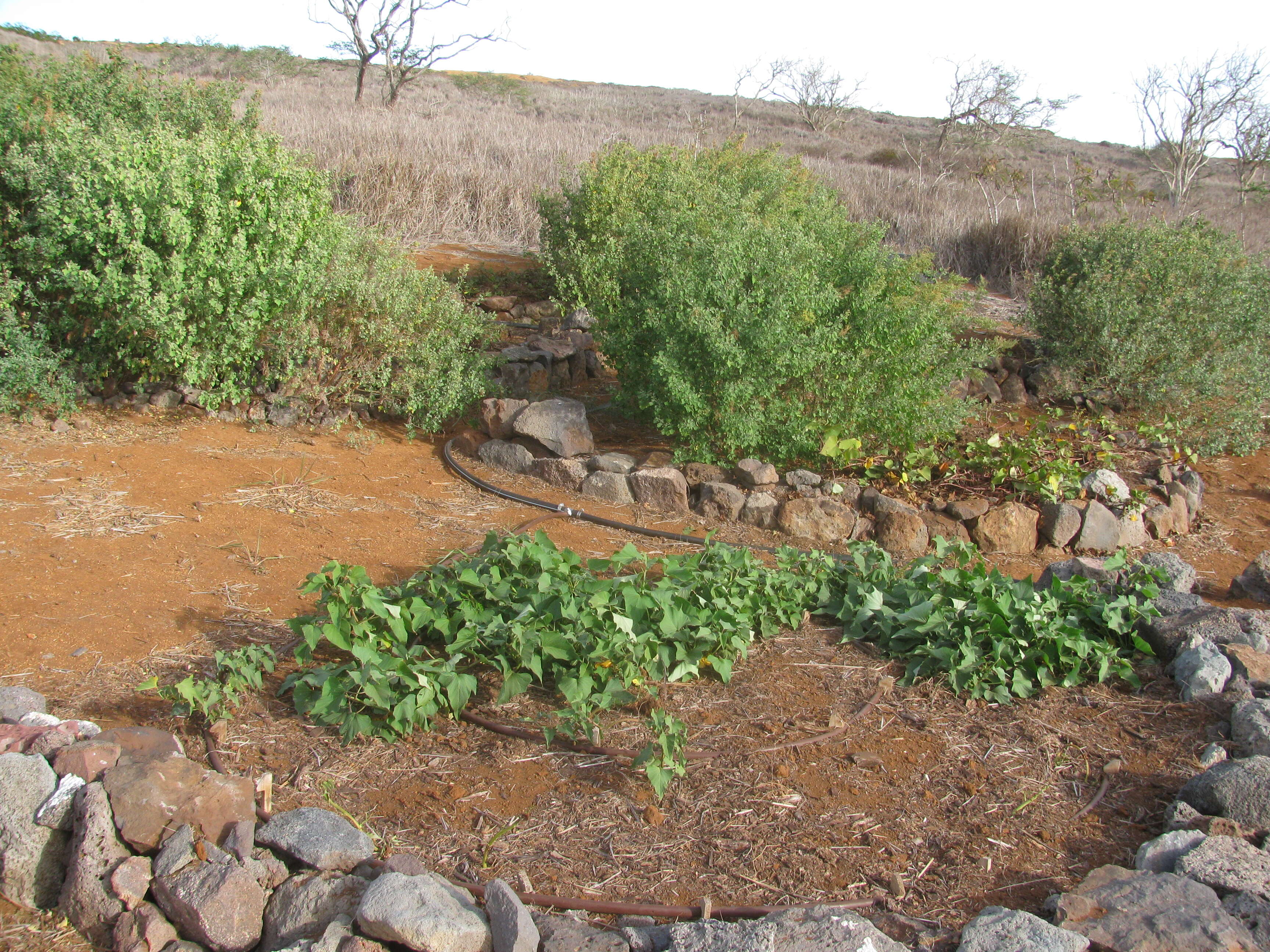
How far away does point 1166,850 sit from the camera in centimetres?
249

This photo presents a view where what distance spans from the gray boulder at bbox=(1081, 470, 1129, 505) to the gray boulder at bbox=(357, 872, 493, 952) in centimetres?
483

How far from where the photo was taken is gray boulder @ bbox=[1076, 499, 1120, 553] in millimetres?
5484

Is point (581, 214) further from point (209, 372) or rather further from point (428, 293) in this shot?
point (209, 372)

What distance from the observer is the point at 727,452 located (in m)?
5.63

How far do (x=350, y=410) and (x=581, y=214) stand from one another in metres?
3.25

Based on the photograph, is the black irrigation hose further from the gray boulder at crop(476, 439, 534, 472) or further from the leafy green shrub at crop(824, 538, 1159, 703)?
the leafy green shrub at crop(824, 538, 1159, 703)

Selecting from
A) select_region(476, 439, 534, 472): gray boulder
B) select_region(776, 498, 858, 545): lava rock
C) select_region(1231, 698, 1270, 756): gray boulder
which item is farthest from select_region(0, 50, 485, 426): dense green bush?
select_region(1231, 698, 1270, 756): gray boulder

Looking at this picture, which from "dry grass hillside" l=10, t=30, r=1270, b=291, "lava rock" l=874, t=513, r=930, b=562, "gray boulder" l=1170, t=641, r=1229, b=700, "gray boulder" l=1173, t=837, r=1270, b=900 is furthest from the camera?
"dry grass hillside" l=10, t=30, r=1270, b=291

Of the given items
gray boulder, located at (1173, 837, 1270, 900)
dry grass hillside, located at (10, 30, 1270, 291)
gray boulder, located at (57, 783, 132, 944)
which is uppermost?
dry grass hillside, located at (10, 30, 1270, 291)

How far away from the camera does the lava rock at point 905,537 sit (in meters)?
5.13

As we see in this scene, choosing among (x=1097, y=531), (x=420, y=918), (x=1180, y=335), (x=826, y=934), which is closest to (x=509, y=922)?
(x=420, y=918)

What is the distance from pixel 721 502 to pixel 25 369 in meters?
4.06

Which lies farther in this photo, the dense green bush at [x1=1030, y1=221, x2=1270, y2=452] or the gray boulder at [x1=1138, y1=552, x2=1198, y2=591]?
the dense green bush at [x1=1030, y1=221, x2=1270, y2=452]

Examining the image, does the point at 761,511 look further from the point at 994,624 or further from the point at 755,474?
the point at 994,624
